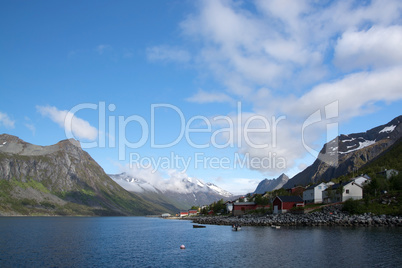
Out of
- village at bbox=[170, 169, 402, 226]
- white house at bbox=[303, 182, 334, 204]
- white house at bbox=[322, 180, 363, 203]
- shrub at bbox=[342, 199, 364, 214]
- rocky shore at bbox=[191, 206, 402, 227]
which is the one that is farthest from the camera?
white house at bbox=[303, 182, 334, 204]

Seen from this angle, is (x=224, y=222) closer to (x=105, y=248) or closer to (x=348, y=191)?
(x=348, y=191)

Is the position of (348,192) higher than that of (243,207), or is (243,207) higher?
(348,192)

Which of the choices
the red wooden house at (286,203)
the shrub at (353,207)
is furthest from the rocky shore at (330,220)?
the red wooden house at (286,203)

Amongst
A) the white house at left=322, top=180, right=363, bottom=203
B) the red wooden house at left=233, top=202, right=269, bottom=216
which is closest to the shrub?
the white house at left=322, top=180, right=363, bottom=203

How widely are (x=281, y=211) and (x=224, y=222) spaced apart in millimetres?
22874

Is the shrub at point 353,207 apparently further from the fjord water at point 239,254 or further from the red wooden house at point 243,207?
the red wooden house at point 243,207

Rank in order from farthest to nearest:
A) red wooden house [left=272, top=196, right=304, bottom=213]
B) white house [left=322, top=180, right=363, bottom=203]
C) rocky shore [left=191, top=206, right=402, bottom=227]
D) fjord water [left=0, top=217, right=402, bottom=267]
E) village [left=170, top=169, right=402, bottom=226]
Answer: red wooden house [left=272, top=196, right=304, bottom=213] < white house [left=322, top=180, right=363, bottom=203] < village [left=170, top=169, right=402, bottom=226] < rocky shore [left=191, top=206, right=402, bottom=227] < fjord water [left=0, top=217, right=402, bottom=267]

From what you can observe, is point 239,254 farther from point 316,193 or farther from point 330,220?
point 316,193

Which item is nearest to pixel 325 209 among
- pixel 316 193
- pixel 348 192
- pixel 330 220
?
pixel 330 220

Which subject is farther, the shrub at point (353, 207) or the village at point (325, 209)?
the shrub at point (353, 207)

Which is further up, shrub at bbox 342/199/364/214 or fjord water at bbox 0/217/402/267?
shrub at bbox 342/199/364/214

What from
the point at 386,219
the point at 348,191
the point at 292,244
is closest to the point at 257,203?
the point at 348,191

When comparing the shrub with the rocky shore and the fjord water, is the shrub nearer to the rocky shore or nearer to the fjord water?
the rocky shore

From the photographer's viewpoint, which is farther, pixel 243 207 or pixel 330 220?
pixel 243 207
